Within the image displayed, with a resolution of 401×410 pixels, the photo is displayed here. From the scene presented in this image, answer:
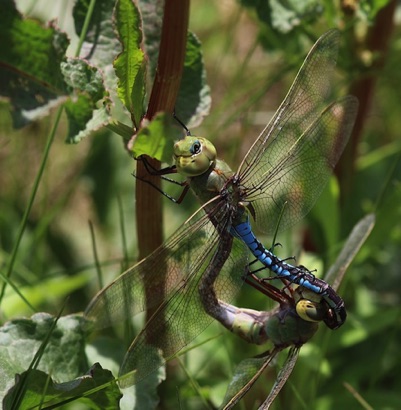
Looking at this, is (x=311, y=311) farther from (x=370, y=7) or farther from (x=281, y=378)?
(x=370, y=7)

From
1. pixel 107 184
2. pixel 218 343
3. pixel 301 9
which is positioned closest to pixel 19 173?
pixel 107 184

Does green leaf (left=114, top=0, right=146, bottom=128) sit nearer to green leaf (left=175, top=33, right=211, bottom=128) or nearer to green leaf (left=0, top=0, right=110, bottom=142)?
green leaf (left=0, top=0, right=110, bottom=142)

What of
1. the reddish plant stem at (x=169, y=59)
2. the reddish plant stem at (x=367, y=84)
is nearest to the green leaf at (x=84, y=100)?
the reddish plant stem at (x=169, y=59)

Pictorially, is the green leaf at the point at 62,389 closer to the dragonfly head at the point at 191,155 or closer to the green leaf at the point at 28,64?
the dragonfly head at the point at 191,155

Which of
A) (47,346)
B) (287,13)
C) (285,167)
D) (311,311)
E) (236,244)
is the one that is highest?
(287,13)

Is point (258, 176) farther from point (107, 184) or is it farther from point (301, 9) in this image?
point (107, 184)

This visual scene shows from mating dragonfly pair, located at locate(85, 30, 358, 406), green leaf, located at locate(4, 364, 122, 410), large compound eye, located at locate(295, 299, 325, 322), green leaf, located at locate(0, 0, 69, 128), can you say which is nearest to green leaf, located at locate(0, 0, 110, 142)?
green leaf, located at locate(0, 0, 69, 128)

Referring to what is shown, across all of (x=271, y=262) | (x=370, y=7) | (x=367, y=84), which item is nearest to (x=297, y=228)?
(x=367, y=84)
